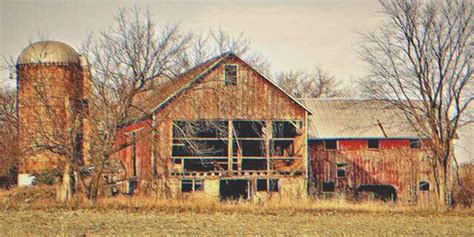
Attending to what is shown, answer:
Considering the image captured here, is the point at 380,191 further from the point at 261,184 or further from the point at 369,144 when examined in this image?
the point at 261,184

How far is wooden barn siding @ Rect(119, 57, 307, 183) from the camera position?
3036 cm

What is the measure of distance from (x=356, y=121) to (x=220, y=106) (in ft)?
37.6

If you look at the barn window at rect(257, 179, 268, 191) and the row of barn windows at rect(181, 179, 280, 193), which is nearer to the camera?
the row of barn windows at rect(181, 179, 280, 193)

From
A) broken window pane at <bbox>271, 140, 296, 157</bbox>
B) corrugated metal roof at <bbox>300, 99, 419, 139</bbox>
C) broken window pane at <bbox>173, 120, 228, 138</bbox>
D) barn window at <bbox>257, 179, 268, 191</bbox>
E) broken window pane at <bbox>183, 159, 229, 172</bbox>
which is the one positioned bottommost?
barn window at <bbox>257, 179, 268, 191</bbox>

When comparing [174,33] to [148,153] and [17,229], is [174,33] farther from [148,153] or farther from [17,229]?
[17,229]

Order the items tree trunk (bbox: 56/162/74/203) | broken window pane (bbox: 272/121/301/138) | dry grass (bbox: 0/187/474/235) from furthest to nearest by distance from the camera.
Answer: broken window pane (bbox: 272/121/301/138) < tree trunk (bbox: 56/162/74/203) < dry grass (bbox: 0/187/474/235)

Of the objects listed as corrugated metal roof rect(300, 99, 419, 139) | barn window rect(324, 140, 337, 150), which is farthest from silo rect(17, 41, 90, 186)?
barn window rect(324, 140, 337, 150)

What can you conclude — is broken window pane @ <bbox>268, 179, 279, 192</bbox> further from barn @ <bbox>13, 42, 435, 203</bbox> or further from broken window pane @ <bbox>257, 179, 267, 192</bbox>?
broken window pane @ <bbox>257, 179, 267, 192</bbox>

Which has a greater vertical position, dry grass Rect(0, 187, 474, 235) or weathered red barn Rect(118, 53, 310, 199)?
weathered red barn Rect(118, 53, 310, 199)

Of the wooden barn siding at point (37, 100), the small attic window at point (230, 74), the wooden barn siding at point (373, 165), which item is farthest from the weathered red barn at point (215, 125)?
the wooden barn siding at point (373, 165)

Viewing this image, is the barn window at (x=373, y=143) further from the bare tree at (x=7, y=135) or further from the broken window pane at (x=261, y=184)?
the bare tree at (x=7, y=135)

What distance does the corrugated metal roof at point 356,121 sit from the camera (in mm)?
38406

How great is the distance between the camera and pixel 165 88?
1214 inches

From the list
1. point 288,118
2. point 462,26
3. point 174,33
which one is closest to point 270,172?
point 288,118
